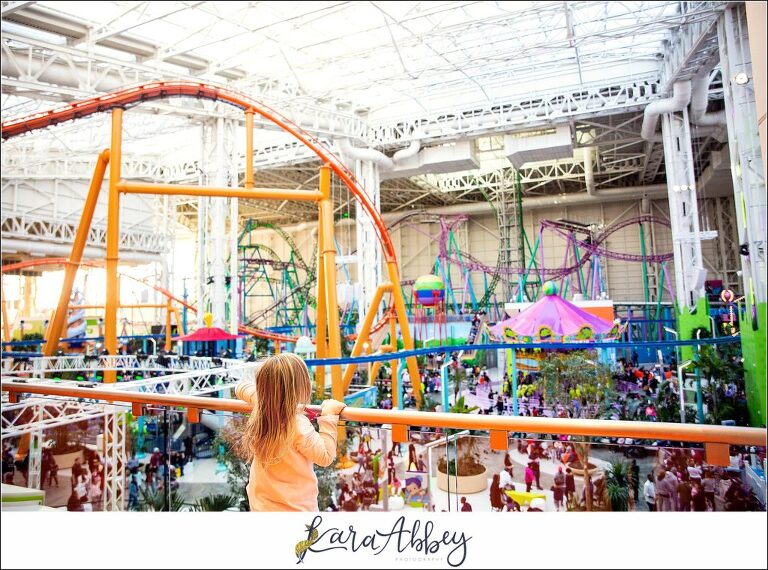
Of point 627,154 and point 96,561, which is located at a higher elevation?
point 627,154

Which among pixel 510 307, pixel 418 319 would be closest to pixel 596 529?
pixel 510 307

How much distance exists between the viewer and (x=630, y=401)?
508cm

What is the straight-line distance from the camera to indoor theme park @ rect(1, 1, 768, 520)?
82.0 inches

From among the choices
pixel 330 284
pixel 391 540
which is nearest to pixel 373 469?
pixel 391 540

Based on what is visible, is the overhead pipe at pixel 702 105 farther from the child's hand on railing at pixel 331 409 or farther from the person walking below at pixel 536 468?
the child's hand on railing at pixel 331 409

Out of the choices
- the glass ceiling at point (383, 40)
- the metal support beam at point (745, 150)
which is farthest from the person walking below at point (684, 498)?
the glass ceiling at point (383, 40)

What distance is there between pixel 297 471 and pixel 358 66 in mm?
11702

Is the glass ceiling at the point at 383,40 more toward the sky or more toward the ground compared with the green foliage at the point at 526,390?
more toward the sky

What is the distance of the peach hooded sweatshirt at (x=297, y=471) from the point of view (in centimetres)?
163

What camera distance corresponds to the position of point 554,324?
325 inches

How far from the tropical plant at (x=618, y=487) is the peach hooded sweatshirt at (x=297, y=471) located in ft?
4.24

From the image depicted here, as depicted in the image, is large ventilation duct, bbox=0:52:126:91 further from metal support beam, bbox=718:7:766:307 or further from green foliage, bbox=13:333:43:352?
green foliage, bbox=13:333:43:352

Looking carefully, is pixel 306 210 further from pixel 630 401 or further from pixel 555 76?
pixel 630 401

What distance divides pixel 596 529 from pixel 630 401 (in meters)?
3.72
